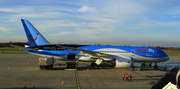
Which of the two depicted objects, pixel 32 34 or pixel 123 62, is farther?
pixel 32 34

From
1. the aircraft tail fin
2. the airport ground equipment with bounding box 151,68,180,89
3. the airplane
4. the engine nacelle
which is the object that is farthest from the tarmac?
the aircraft tail fin

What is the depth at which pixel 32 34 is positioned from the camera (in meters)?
25.8

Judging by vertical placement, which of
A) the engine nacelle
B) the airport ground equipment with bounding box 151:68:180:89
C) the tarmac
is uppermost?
the airport ground equipment with bounding box 151:68:180:89

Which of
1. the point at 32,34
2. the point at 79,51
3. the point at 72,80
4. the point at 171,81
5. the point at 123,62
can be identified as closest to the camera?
the point at 171,81

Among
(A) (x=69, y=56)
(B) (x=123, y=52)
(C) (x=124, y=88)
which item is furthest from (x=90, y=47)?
(C) (x=124, y=88)

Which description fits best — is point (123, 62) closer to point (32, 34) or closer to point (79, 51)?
point (79, 51)

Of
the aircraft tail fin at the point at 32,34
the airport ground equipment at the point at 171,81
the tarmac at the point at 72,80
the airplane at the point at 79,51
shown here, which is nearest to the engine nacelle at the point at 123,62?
the airplane at the point at 79,51

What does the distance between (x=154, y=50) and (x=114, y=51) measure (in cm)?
787

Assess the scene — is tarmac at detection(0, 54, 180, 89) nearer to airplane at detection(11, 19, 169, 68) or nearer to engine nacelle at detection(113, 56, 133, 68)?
engine nacelle at detection(113, 56, 133, 68)

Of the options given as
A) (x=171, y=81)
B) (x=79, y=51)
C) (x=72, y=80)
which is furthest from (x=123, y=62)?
(x=171, y=81)

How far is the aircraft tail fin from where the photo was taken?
2552cm

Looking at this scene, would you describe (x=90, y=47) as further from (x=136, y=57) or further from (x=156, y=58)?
(x=156, y=58)

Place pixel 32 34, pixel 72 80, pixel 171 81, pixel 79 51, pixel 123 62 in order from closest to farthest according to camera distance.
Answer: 1. pixel 171 81
2. pixel 72 80
3. pixel 123 62
4. pixel 79 51
5. pixel 32 34

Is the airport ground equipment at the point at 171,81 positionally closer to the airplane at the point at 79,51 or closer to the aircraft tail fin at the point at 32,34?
the airplane at the point at 79,51
